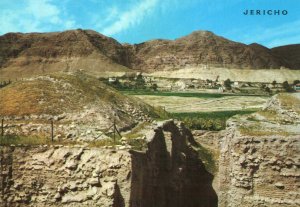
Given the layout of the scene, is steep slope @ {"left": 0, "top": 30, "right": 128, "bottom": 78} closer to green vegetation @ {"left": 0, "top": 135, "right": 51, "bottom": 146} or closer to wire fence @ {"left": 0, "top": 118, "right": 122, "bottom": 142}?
wire fence @ {"left": 0, "top": 118, "right": 122, "bottom": 142}

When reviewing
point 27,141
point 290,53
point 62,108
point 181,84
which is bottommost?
point 27,141

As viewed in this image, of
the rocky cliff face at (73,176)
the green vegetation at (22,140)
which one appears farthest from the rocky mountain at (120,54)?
the rocky cliff face at (73,176)

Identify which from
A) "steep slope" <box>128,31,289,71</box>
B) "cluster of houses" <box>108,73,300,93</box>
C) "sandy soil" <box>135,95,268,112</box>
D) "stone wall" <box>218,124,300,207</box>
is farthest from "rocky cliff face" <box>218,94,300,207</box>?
"steep slope" <box>128,31,289,71</box>

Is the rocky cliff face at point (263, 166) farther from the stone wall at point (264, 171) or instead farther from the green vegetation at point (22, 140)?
the green vegetation at point (22, 140)

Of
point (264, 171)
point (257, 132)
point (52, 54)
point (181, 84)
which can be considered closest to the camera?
point (264, 171)

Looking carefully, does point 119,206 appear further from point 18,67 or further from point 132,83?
point 18,67

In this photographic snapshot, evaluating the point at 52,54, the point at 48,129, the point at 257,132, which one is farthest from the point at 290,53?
the point at 48,129

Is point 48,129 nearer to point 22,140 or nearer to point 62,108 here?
point 22,140
